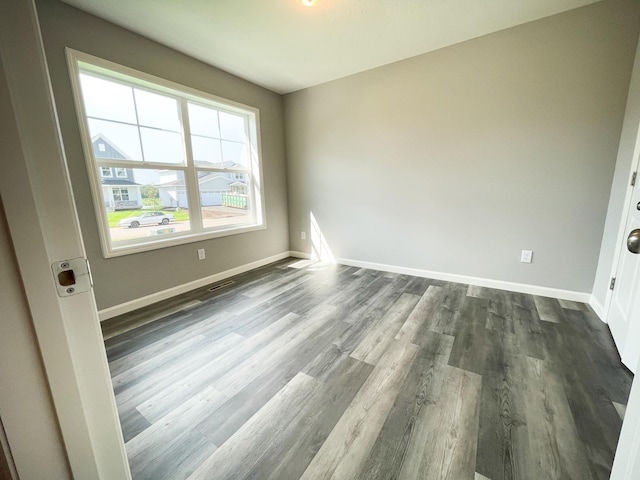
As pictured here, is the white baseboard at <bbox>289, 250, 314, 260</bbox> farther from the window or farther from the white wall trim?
the window

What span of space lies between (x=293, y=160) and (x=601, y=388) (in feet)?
12.5

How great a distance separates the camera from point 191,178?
2.86 m

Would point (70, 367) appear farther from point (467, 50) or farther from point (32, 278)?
point (467, 50)

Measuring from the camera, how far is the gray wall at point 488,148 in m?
2.14

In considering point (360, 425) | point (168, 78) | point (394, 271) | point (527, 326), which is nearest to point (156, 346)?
point (360, 425)

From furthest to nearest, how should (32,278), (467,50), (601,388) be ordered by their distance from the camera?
(467,50), (601,388), (32,278)

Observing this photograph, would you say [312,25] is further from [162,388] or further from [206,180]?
[162,388]

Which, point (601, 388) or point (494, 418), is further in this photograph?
point (601, 388)

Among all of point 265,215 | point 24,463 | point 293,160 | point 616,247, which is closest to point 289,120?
point 293,160

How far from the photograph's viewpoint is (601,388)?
1.42 m

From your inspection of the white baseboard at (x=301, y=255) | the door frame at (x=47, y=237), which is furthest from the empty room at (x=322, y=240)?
the white baseboard at (x=301, y=255)

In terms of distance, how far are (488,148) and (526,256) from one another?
1.15 meters

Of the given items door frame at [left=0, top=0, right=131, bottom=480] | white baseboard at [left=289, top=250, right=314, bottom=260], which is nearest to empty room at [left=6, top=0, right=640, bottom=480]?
door frame at [left=0, top=0, right=131, bottom=480]

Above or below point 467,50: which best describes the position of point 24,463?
below
